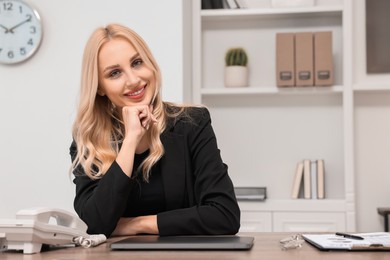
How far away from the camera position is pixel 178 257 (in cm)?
126

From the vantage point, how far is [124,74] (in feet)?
7.05

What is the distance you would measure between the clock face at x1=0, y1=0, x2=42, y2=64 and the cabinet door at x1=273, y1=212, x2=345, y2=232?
1.80 m

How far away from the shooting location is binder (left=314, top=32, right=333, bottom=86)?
3850 mm

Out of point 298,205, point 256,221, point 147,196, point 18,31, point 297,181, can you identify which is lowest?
point 256,221

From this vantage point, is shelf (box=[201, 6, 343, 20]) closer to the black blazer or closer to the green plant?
the green plant

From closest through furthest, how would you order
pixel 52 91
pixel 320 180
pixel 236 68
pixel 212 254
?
pixel 212 254
pixel 52 91
pixel 320 180
pixel 236 68

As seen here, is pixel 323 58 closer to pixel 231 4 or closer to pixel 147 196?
pixel 231 4

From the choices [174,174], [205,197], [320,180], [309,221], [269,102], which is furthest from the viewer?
[269,102]

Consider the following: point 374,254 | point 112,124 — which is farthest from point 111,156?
point 374,254

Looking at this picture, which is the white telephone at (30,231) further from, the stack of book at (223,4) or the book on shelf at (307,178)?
the stack of book at (223,4)

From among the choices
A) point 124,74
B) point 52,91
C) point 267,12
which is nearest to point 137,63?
point 124,74

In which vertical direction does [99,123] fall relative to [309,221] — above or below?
above

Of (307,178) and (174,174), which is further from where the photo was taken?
(307,178)

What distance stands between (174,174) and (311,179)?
2.03 metres
